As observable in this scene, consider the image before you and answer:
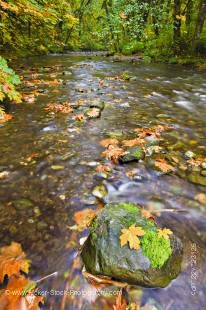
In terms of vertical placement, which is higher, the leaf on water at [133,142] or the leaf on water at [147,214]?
the leaf on water at [147,214]

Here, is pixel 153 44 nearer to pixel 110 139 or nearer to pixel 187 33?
pixel 187 33

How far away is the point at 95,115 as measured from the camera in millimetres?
6066

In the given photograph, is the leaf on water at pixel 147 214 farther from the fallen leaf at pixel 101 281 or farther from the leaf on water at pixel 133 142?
the leaf on water at pixel 133 142

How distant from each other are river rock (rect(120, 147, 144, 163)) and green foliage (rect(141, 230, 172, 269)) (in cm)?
171

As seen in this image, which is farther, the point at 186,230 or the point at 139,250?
the point at 186,230

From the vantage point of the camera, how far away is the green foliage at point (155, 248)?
2373mm

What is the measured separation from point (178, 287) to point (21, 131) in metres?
3.81

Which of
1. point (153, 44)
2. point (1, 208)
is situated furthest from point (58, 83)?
point (153, 44)

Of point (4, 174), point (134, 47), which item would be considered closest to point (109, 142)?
point (4, 174)

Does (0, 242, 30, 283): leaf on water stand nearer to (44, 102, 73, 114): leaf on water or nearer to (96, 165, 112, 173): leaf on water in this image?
(96, 165, 112, 173): leaf on water

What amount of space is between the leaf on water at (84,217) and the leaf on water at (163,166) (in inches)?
50.8

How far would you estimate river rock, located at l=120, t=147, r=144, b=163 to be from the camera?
418 cm

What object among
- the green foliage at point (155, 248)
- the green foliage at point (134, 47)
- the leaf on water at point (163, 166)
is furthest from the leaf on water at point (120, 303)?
the green foliage at point (134, 47)

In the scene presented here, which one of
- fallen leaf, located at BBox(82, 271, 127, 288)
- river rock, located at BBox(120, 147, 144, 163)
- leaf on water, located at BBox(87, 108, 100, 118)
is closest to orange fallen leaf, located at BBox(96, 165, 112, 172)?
river rock, located at BBox(120, 147, 144, 163)
